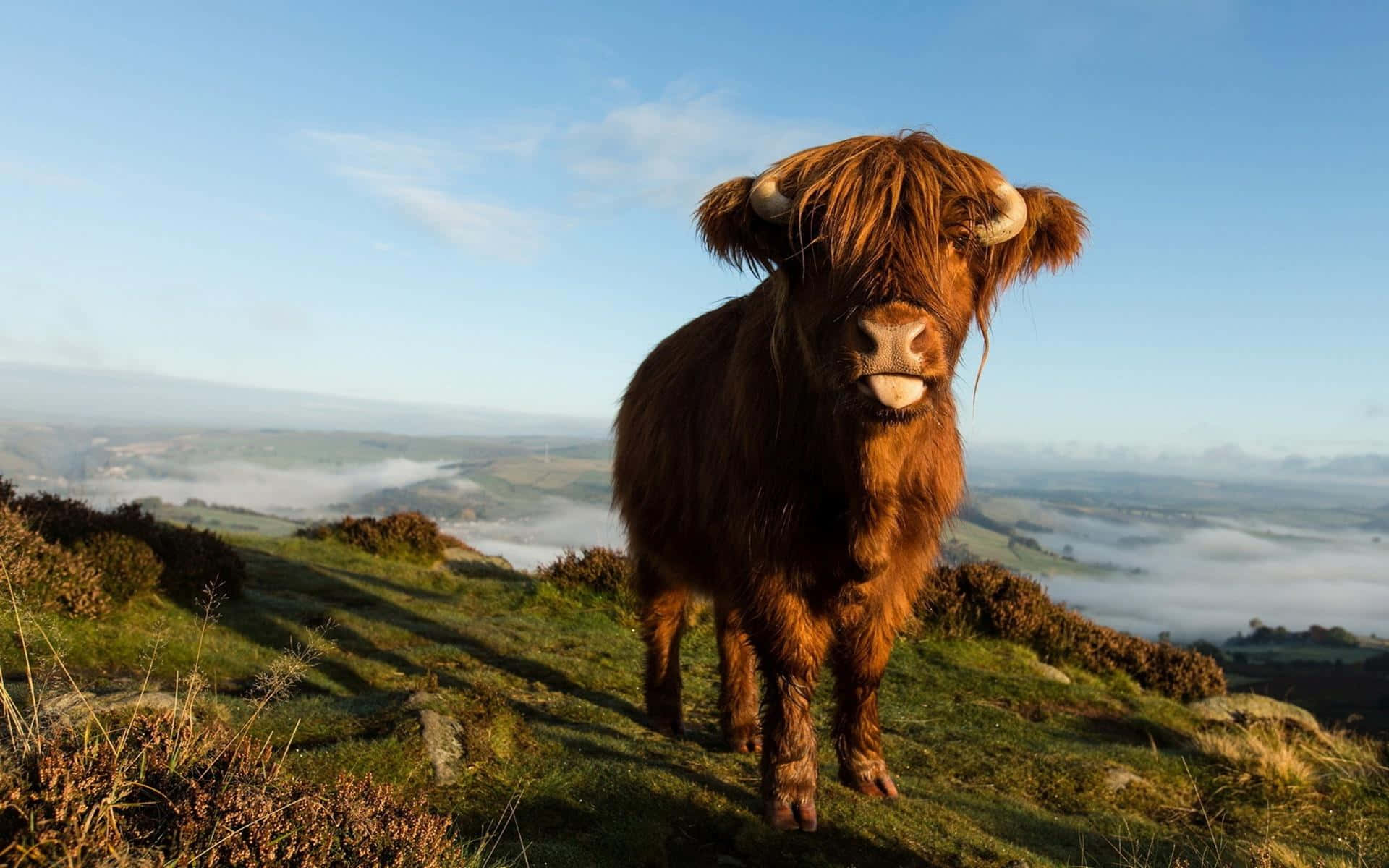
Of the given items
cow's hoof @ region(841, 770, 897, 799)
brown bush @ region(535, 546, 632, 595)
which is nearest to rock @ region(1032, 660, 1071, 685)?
brown bush @ region(535, 546, 632, 595)

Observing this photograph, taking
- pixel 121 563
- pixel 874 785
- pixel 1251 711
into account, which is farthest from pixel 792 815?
pixel 1251 711

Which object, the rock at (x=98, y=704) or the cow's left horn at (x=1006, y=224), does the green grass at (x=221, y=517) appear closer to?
the rock at (x=98, y=704)

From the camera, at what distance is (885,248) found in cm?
370

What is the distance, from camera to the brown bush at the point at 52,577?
697 cm

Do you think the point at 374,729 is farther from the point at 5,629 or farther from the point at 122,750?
the point at 5,629

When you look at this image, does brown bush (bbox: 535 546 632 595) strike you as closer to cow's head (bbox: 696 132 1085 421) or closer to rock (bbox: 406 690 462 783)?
rock (bbox: 406 690 462 783)

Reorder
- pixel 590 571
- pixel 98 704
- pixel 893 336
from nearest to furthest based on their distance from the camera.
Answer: pixel 893 336
pixel 98 704
pixel 590 571

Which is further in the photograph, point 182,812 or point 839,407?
point 839,407

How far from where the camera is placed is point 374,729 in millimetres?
4809

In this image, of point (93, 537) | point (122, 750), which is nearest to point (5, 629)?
point (93, 537)

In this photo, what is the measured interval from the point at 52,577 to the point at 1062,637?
11.5m

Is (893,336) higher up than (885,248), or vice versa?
(885,248)

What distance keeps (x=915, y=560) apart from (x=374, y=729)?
3.17 m

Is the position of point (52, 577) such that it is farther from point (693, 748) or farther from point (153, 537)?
point (693, 748)
